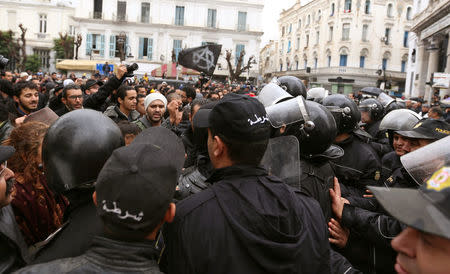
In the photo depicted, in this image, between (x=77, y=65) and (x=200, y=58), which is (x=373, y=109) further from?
(x=77, y=65)

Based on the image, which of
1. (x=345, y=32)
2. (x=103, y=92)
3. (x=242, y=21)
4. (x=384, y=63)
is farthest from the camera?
(x=384, y=63)

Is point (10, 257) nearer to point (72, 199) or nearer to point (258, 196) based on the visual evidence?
point (72, 199)

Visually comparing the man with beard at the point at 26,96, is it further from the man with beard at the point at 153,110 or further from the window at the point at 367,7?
the window at the point at 367,7

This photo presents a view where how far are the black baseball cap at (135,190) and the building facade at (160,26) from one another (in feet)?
127

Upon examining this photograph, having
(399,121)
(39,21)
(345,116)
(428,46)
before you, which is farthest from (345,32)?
(345,116)

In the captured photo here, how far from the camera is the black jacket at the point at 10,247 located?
187 centimetres

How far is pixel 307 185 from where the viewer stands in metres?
2.44

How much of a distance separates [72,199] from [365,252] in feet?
6.20

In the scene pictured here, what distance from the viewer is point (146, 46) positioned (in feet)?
132

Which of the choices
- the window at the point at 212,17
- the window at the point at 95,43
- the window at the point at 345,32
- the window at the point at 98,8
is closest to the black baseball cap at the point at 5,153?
the window at the point at 95,43

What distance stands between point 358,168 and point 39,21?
1908 inches

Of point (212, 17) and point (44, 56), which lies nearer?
point (212, 17)

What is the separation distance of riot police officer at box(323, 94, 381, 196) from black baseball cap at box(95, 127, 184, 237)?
207cm

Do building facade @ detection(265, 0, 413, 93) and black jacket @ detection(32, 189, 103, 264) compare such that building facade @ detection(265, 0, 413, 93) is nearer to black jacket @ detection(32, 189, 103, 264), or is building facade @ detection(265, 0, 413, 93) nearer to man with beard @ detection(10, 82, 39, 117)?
man with beard @ detection(10, 82, 39, 117)
